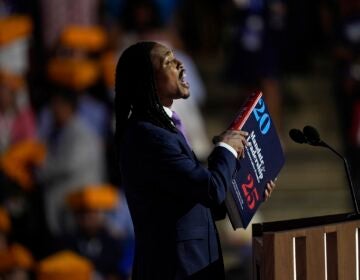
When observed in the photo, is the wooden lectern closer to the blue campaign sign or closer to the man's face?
the blue campaign sign

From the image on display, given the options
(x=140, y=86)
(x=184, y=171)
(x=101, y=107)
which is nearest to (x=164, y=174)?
(x=184, y=171)

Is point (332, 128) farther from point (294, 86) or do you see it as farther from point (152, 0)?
point (152, 0)

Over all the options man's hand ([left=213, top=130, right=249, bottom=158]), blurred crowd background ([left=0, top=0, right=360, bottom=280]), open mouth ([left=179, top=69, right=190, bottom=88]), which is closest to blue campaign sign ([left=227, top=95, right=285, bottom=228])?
man's hand ([left=213, top=130, right=249, bottom=158])

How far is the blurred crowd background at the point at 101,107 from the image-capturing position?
29.3 ft

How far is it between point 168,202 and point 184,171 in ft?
0.46

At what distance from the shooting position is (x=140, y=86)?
4535 millimetres

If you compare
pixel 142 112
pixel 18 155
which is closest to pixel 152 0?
pixel 18 155

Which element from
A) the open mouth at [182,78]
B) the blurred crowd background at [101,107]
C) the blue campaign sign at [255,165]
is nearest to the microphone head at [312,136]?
the blue campaign sign at [255,165]

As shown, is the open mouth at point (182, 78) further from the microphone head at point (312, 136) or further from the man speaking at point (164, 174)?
the microphone head at point (312, 136)

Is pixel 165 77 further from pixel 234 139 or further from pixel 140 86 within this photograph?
pixel 234 139

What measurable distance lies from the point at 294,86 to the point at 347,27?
1216 mm

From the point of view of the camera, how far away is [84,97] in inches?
372

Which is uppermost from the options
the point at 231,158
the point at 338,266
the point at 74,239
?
the point at 231,158

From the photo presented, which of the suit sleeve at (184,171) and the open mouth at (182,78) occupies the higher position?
the open mouth at (182,78)
